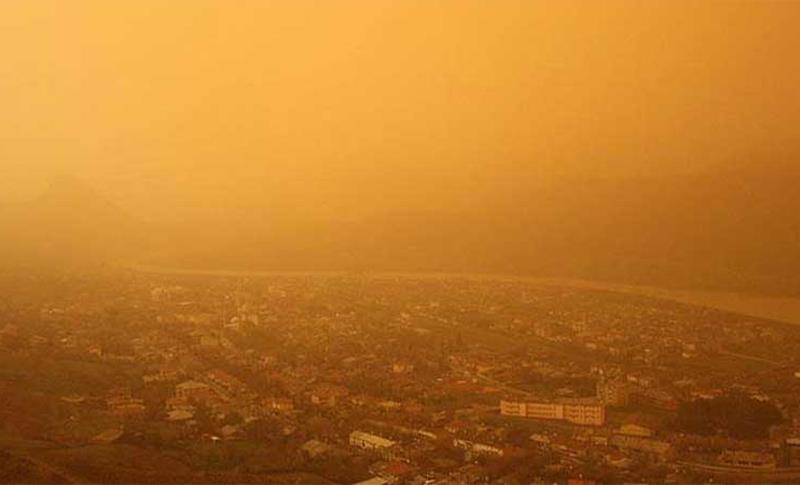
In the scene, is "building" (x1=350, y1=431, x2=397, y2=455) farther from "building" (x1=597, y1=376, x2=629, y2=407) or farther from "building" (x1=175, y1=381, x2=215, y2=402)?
"building" (x1=597, y1=376, x2=629, y2=407)

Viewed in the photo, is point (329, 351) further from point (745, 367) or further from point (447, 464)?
point (745, 367)

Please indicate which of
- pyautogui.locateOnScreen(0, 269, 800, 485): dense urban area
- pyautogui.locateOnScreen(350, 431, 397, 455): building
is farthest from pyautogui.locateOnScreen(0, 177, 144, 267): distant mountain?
pyautogui.locateOnScreen(350, 431, 397, 455): building

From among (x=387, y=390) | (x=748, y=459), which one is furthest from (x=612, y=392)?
(x=387, y=390)

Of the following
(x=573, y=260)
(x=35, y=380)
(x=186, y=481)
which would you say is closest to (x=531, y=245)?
(x=573, y=260)

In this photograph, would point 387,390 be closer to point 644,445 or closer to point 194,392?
point 194,392

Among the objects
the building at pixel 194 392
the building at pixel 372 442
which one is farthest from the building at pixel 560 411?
the building at pixel 194 392

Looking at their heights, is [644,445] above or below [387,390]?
below
